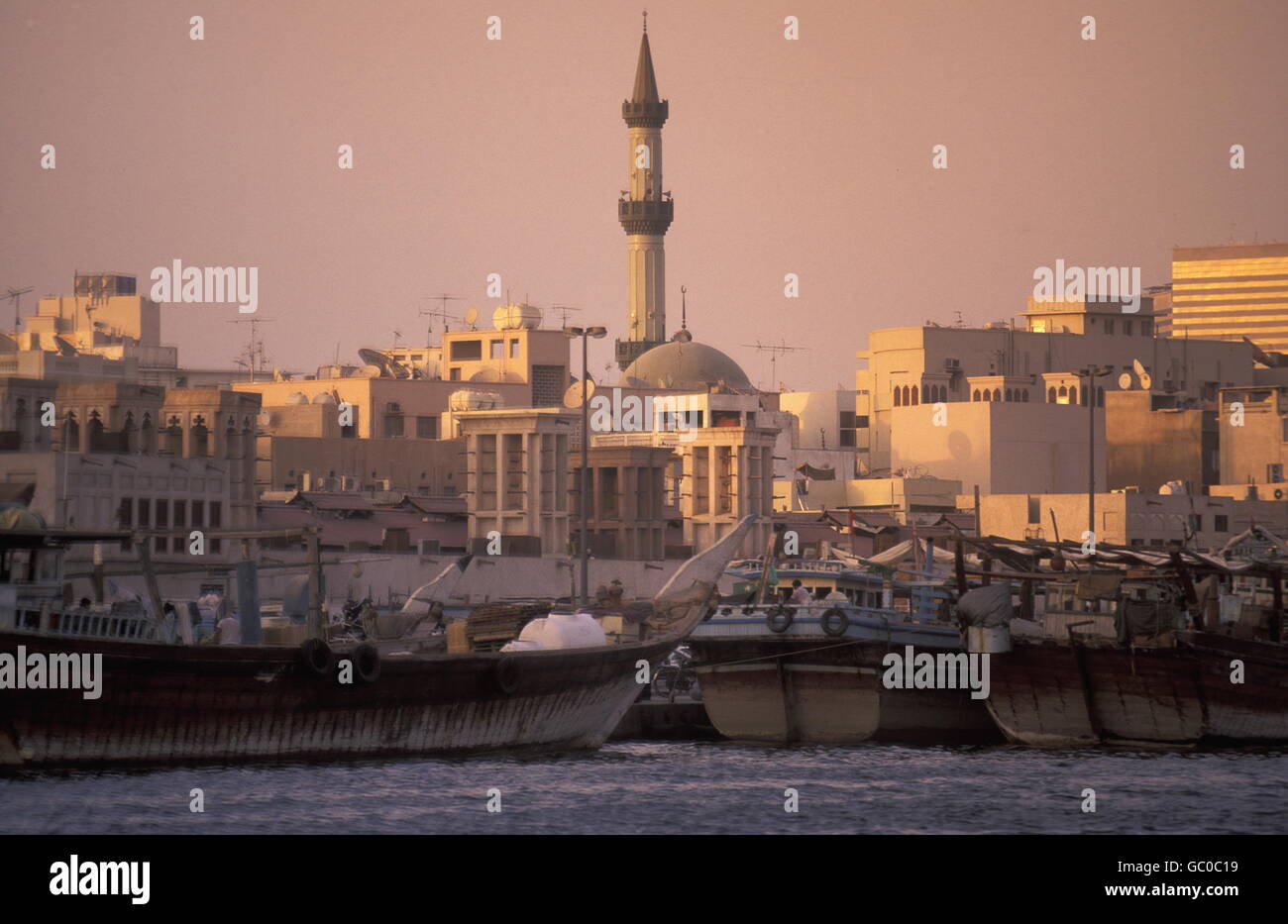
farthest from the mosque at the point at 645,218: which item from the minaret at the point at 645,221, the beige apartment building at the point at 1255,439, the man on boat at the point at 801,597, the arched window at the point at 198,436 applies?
the man on boat at the point at 801,597

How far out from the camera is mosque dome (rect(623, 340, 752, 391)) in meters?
149

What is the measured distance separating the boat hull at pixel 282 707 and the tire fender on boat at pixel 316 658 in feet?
0.56

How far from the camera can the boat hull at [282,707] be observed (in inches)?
1703

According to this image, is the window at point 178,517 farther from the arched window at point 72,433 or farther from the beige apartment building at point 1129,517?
the beige apartment building at point 1129,517

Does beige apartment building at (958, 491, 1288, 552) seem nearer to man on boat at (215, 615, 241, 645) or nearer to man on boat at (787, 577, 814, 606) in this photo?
man on boat at (787, 577, 814, 606)

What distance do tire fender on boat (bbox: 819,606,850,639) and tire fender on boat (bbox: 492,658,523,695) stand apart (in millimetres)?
9826

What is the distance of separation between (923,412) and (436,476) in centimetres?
2638

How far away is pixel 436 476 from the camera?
12425 cm

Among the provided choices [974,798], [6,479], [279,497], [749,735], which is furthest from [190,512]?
[974,798]

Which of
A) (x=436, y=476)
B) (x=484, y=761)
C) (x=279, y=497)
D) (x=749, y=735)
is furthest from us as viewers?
(x=436, y=476)

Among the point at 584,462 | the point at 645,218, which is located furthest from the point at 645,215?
the point at 584,462

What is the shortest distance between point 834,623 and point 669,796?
13.5 metres

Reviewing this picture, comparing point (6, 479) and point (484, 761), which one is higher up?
point (6, 479)

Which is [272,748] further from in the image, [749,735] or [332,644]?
[749,735]
